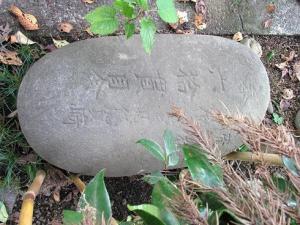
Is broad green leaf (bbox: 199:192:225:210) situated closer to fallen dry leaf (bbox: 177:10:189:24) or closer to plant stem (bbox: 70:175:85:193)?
plant stem (bbox: 70:175:85:193)

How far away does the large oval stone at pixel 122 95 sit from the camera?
1.43 metres

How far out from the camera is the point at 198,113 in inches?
59.7

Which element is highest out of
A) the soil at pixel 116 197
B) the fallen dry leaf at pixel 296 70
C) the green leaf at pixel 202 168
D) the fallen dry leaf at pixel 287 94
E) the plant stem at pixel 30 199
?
the green leaf at pixel 202 168

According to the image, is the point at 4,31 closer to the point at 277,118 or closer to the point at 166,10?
the point at 166,10

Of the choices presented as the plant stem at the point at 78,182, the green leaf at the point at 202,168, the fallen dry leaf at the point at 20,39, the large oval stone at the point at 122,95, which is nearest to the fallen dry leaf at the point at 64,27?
the fallen dry leaf at the point at 20,39

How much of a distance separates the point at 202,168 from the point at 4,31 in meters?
1.23

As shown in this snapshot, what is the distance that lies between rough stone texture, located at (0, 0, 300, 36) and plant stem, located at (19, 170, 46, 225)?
0.59 m

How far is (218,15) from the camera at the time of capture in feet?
6.86

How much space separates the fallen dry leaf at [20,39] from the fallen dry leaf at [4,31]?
22mm

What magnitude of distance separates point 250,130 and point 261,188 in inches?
3.4

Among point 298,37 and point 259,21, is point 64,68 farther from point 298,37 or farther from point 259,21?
point 298,37

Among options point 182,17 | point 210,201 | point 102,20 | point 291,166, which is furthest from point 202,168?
point 182,17

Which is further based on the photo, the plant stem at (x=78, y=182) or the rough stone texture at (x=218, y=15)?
the rough stone texture at (x=218, y=15)

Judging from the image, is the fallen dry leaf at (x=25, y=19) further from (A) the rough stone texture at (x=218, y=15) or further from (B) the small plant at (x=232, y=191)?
(B) the small plant at (x=232, y=191)
